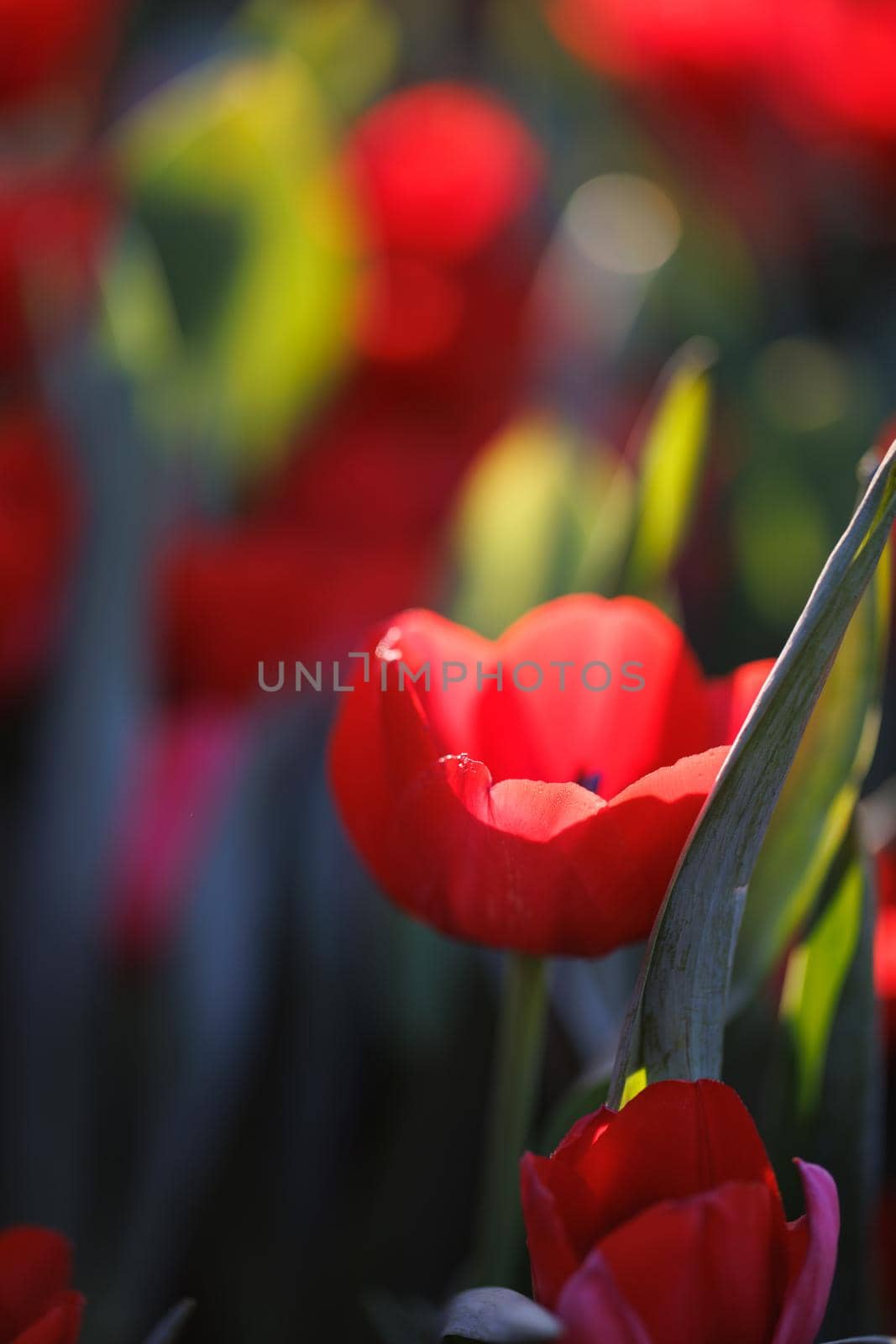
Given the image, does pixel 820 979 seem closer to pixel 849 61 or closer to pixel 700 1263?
A: pixel 700 1263

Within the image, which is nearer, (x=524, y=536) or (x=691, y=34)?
(x=524, y=536)

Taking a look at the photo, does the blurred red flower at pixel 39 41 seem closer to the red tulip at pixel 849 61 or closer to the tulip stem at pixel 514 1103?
the red tulip at pixel 849 61

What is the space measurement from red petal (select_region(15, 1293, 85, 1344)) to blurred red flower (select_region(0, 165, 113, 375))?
0.29m

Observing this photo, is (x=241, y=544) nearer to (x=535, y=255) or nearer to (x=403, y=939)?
(x=403, y=939)

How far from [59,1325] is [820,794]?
0.12 metres

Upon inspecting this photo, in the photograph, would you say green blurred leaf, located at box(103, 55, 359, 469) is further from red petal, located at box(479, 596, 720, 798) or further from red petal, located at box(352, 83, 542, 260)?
red petal, located at box(479, 596, 720, 798)

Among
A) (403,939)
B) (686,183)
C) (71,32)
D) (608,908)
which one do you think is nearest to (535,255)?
(686,183)

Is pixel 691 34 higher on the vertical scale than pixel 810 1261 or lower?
higher

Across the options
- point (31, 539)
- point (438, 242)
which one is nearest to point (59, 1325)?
point (31, 539)

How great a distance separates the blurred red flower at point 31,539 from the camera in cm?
35

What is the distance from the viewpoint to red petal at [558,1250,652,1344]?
0.44 ft

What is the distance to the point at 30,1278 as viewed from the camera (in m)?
0.16

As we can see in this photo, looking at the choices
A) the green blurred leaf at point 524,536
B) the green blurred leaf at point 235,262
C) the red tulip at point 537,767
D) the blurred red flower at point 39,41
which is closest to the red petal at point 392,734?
the red tulip at point 537,767

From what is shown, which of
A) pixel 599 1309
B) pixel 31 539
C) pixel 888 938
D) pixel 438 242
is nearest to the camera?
pixel 599 1309
